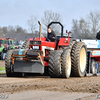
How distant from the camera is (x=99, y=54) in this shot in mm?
11500

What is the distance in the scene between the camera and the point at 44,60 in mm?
8664

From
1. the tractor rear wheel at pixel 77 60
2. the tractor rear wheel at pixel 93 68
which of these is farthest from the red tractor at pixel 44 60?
the tractor rear wheel at pixel 93 68

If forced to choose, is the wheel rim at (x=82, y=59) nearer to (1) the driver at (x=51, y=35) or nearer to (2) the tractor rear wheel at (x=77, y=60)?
(2) the tractor rear wheel at (x=77, y=60)

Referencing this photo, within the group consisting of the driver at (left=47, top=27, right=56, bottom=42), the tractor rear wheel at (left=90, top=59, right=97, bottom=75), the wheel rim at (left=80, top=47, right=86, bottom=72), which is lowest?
the tractor rear wheel at (left=90, top=59, right=97, bottom=75)

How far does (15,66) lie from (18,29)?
95994 mm

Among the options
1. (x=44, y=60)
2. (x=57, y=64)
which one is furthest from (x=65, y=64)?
(x=44, y=60)

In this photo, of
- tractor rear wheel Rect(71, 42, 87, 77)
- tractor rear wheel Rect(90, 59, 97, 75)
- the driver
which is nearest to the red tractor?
tractor rear wheel Rect(71, 42, 87, 77)

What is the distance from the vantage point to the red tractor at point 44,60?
26.9 feet

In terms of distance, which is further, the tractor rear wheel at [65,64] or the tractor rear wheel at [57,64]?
the tractor rear wheel at [65,64]

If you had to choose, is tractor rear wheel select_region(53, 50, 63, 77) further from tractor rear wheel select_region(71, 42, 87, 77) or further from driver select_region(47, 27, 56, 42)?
driver select_region(47, 27, 56, 42)

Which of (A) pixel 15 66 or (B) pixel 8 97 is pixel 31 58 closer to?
(A) pixel 15 66

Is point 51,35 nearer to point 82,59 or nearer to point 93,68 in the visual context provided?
point 82,59

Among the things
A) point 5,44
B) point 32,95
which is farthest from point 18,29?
point 32,95

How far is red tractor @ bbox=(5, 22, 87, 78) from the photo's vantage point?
8188mm
